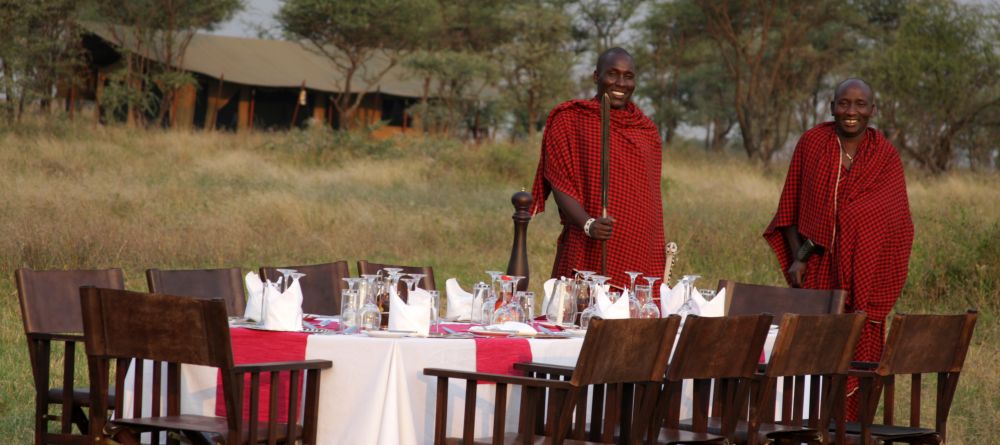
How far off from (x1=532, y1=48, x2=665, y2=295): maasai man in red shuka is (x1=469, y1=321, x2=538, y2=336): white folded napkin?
3.77 feet

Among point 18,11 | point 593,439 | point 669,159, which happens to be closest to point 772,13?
point 669,159

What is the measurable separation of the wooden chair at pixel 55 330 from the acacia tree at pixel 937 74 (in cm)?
2038

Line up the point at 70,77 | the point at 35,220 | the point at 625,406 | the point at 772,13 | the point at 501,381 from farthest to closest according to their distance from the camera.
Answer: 1. the point at 70,77
2. the point at 772,13
3. the point at 35,220
4. the point at 625,406
5. the point at 501,381

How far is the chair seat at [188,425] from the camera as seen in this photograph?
3586 mm

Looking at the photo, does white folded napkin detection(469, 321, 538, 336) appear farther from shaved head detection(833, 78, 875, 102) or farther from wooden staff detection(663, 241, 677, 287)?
shaved head detection(833, 78, 875, 102)

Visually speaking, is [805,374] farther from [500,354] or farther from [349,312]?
[349,312]

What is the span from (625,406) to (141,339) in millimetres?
1311

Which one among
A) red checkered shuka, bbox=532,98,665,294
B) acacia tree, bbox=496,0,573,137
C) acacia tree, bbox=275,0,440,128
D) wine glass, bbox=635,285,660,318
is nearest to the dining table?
wine glass, bbox=635,285,660,318

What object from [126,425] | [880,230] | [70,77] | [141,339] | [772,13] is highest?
[772,13]

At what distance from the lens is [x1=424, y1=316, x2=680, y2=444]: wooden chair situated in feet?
11.2

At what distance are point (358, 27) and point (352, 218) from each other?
19.9 meters

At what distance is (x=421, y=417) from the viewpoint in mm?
3709

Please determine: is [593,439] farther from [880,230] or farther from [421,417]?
[880,230]

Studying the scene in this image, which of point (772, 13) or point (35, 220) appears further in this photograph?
point (772, 13)
